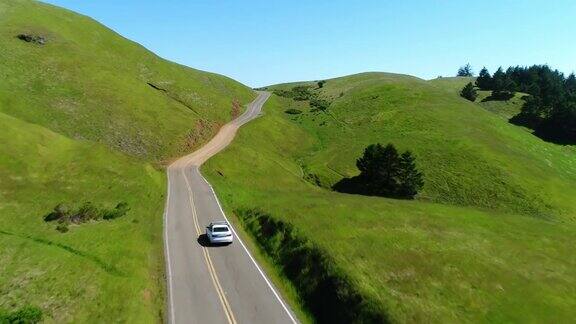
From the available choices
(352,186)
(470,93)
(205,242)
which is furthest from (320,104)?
(205,242)

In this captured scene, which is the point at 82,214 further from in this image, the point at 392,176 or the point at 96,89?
the point at 96,89

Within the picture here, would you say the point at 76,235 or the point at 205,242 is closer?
the point at 76,235

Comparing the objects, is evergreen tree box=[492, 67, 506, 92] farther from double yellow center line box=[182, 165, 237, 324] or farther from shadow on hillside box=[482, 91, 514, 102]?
double yellow center line box=[182, 165, 237, 324]

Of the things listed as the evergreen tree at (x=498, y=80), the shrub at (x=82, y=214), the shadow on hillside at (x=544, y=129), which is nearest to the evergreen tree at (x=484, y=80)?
the evergreen tree at (x=498, y=80)

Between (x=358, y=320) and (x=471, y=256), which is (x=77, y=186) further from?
(x=471, y=256)

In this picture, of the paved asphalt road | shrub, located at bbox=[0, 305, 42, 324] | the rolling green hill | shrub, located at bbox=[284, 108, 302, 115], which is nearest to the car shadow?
the paved asphalt road

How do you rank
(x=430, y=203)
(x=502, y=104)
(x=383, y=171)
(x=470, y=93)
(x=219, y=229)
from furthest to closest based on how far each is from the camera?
1. (x=470, y=93)
2. (x=502, y=104)
3. (x=383, y=171)
4. (x=430, y=203)
5. (x=219, y=229)

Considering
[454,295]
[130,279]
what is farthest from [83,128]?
[454,295]
